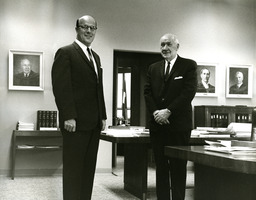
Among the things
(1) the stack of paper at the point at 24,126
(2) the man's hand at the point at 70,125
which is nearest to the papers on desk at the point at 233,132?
A: (2) the man's hand at the point at 70,125

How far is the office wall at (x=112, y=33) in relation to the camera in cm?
742

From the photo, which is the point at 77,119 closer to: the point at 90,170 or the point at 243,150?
the point at 90,170

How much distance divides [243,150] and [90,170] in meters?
1.63

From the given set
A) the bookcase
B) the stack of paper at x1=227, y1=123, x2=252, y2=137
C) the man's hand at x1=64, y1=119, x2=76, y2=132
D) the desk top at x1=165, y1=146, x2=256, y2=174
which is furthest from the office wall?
the desk top at x1=165, y1=146, x2=256, y2=174

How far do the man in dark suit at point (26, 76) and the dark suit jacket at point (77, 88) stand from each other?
13.4 feet

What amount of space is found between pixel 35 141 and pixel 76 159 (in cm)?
422

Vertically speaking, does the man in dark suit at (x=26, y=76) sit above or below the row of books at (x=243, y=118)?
above

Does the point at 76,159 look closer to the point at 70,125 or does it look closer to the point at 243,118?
the point at 70,125

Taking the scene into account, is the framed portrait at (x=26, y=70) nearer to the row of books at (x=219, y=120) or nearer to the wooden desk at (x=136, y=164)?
the wooden desk at (x=136, y=164)

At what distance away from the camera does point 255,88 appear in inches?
353

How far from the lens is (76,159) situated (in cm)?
346

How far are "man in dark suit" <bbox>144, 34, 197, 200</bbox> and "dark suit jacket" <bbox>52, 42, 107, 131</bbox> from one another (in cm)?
68

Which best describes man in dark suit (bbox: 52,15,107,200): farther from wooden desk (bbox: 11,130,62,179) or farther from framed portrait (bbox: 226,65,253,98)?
framed portrait (bbox: 226,65,253,98)

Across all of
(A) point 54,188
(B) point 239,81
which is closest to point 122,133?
(A) point 54,188
